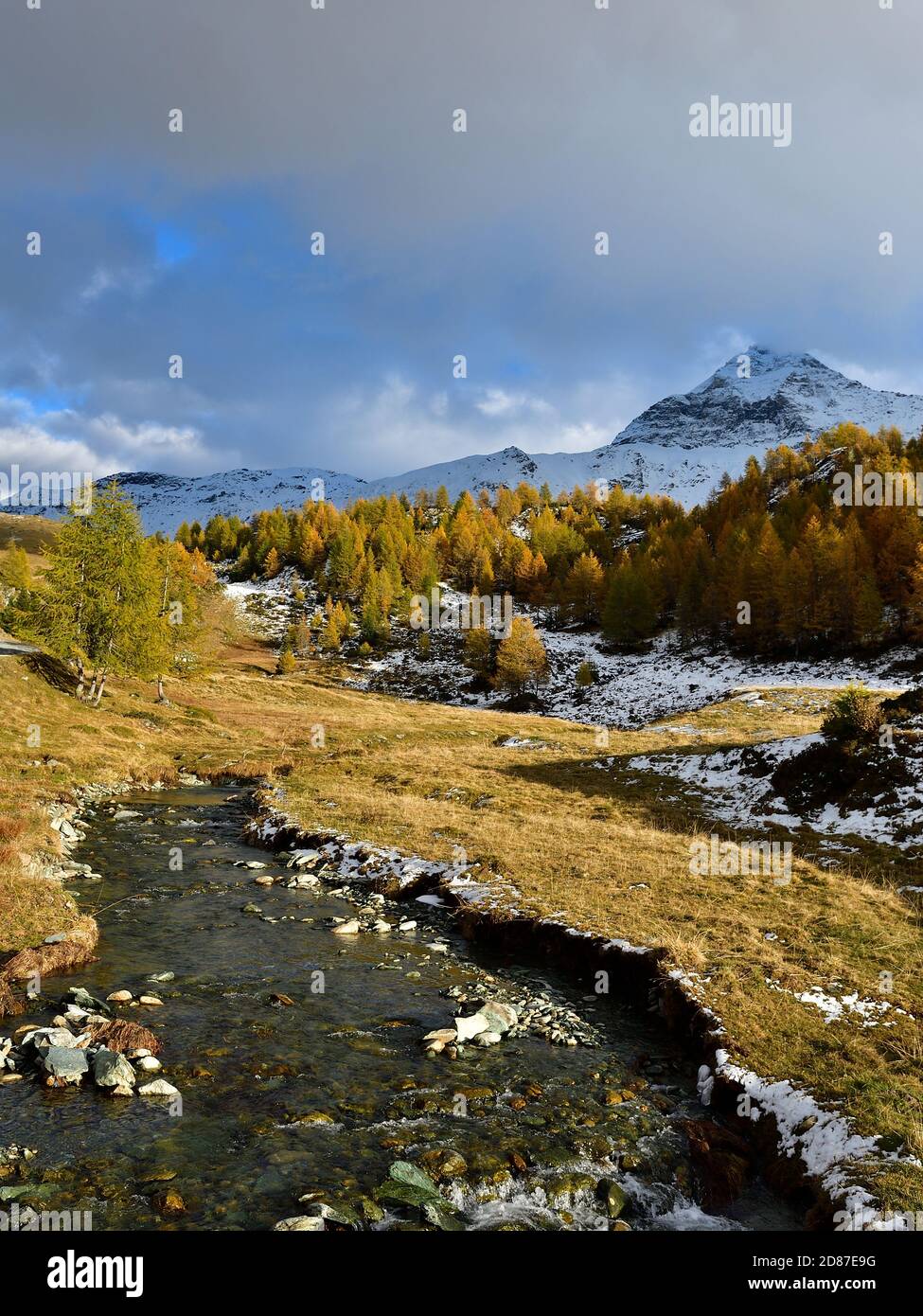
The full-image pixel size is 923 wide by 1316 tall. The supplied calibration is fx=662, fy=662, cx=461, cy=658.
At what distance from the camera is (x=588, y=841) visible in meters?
21.7

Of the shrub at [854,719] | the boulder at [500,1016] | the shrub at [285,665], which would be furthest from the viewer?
the shrub at [285,665]

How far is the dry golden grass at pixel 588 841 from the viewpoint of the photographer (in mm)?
10016

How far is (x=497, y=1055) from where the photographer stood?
34.6ft

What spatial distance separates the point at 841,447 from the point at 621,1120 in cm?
15945

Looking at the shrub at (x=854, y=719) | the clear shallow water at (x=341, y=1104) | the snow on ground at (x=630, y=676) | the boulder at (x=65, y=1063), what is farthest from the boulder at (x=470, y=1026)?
the snow on ground at (x=630, y=676)

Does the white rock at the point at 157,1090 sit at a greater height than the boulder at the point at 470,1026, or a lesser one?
greater

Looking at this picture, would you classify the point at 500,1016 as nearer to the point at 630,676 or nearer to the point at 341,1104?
the point at 341,1104

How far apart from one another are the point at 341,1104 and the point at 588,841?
14.0 meters

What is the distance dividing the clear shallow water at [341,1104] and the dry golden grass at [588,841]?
5.56 feet

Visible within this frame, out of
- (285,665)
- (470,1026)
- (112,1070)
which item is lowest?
(470,1026)

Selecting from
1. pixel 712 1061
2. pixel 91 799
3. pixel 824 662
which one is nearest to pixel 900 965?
pixel 712 1061

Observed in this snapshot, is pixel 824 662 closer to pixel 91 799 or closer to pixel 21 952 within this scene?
pixel 91 799

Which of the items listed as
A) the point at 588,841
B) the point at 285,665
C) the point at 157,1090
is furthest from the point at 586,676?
the point at 157,1090

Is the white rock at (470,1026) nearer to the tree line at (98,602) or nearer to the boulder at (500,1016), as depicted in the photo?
the boulder at (500,1016)
